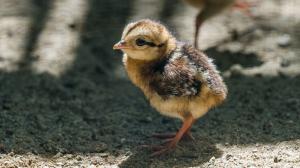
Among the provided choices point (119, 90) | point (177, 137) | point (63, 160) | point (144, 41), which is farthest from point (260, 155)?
point (119, 90)

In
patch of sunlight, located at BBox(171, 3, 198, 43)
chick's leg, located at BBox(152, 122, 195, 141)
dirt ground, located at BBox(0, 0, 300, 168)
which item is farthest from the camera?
patch of sunlight, located at BBox(171, 3, 198, 43)

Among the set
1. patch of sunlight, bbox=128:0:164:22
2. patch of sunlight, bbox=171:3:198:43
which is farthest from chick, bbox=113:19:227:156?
patch of sunlight, bbox=128:0:164:22

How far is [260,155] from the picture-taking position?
4.13 meters

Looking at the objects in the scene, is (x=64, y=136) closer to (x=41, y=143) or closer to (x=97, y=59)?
(x=41, y=143)

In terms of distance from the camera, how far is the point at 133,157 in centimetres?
418

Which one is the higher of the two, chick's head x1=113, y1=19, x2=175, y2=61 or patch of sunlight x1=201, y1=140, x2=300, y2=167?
chick's head x1=113, y1=19, x2=175, y2=61

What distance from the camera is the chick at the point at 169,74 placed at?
411 cm

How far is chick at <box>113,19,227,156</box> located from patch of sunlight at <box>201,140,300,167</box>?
0.28 metres

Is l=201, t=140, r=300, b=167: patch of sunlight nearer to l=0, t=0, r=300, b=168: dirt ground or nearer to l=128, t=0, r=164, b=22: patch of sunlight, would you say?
l=0, t=0, r=300, b=168: dirt ground

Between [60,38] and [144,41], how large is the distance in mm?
1397

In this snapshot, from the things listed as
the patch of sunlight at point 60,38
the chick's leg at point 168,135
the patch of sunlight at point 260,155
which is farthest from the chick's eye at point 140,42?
the patch of sunlight at point 60,38

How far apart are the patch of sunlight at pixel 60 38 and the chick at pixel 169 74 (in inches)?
41.6

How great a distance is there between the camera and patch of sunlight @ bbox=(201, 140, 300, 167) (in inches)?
158

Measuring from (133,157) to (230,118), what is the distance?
798 millimetres
